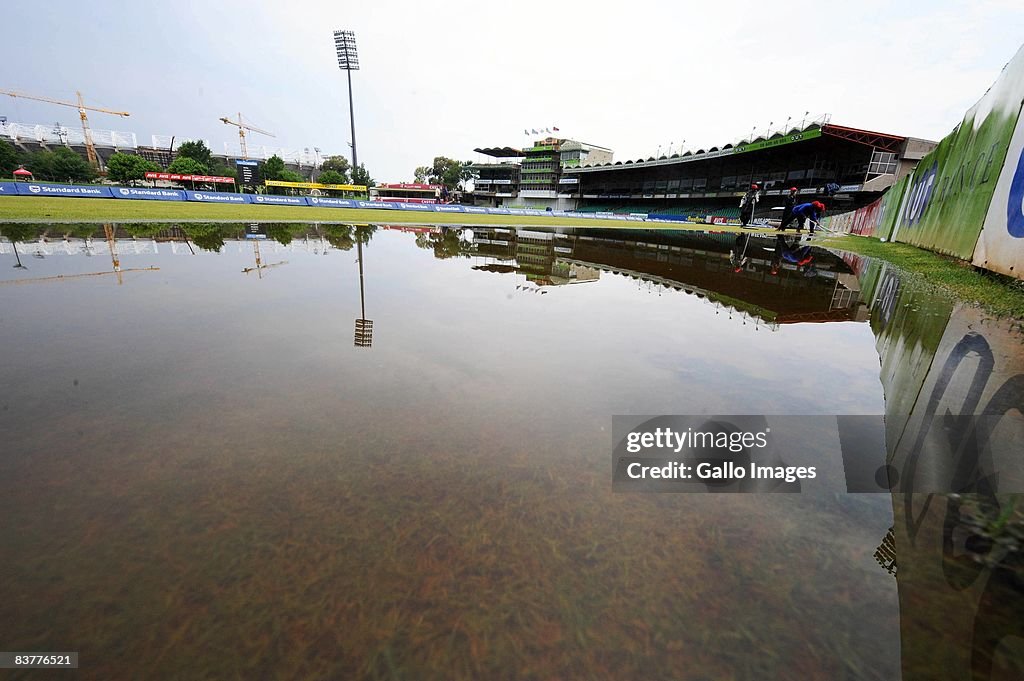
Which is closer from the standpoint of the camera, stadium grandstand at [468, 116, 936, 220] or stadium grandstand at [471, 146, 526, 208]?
stadium grandstand at [468, 116, 936, 220]

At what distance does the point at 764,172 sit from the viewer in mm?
47438

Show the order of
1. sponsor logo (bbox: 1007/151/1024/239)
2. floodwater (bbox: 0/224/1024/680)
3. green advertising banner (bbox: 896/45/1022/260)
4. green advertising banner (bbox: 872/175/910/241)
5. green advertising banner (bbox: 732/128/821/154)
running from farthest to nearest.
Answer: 1. green advertising banner (bbox: 732/128/821/154)
2. green advertising banner (bbox: 872/175/910/241)
3. green advertising banner (bbox: 896/45/1022/260)
4. sponsor logo (bbox: 1007/151/1024/239)
5. floodwater (bbox: 0/224/1024/680)

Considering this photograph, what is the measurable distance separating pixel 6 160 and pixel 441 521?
117 metres

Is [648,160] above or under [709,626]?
above

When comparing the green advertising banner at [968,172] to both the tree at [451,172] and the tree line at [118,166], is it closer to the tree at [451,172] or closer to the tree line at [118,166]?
the tree line at [118,166]

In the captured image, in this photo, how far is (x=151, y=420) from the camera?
2.46 metres

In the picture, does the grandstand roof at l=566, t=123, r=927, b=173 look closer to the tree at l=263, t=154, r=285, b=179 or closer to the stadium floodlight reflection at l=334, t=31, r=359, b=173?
the stadium floodlight reflection at l=334, t=31, r=359, b=173

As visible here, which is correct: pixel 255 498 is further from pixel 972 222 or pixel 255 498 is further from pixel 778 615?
pixel 972 222

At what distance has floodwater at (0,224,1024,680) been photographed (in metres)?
1.26

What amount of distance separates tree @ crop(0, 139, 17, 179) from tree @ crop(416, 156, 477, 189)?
83587 mm

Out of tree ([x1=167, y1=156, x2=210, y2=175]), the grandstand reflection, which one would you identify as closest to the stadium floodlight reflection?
tree ([x1=167, y1=156, x2=210, y2=175])

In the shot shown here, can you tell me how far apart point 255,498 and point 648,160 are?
215 ft

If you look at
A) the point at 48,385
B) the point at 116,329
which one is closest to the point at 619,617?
the point at 48,385

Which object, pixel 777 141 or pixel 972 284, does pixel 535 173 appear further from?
pixel 972 284
